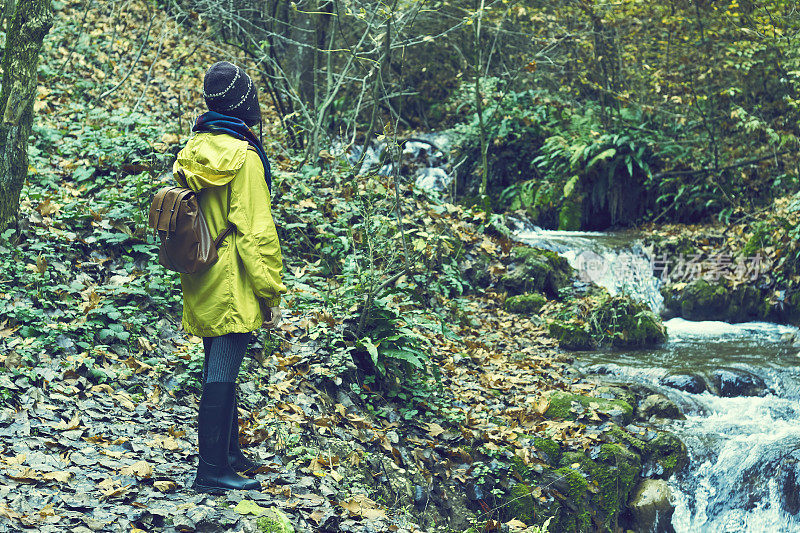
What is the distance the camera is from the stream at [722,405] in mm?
6211

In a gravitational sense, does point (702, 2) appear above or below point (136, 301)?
above

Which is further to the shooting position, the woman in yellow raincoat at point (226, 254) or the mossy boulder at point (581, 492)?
the mossy boulder at point (581, 492)

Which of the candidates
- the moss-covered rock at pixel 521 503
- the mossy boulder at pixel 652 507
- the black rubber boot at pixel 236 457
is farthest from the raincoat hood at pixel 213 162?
the mossy boulder at pixel 652 507

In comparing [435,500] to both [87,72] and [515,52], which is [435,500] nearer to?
[87,72]

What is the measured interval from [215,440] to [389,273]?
4.54 metres

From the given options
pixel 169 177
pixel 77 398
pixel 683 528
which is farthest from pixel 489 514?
pixel 169 177

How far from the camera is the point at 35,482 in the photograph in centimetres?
374

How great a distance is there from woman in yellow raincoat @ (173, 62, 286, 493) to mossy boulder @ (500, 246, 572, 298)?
729 cm

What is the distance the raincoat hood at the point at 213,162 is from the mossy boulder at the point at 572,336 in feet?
22.5

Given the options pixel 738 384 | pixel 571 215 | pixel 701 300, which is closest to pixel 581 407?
pixel 738 384

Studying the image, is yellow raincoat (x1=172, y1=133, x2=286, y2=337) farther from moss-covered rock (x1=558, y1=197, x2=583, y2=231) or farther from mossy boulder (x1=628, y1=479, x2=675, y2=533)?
moss-covered rock (x1=558, y1=197, x2=583, y2=231)

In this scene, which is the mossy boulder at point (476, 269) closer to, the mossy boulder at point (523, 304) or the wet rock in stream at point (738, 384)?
the mossy boulder at point (523, 304)

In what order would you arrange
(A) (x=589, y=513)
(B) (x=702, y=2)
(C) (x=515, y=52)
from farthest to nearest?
(C) (x=515, y=52), (B) (x=702, y=2), (A) (x=589, y=513)

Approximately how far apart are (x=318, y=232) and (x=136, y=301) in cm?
297
